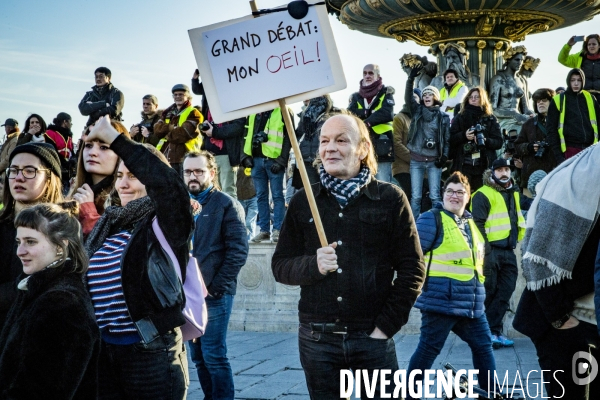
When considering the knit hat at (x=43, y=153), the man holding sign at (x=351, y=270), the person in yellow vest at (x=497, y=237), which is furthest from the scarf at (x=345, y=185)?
the person in yellow vest at (x=497, y=237)

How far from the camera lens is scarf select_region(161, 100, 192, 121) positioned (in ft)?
36.6

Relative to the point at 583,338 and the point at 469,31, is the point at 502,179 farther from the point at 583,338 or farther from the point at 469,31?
the point at 469,31

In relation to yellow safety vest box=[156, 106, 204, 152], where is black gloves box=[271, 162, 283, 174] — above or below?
below

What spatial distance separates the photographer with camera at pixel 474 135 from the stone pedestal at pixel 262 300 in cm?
277

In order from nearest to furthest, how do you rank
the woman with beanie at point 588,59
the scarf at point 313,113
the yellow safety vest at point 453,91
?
the scarf at point 313,113 < the woman with beanie at point 588,59 < the yellow safety vest at point 453,91

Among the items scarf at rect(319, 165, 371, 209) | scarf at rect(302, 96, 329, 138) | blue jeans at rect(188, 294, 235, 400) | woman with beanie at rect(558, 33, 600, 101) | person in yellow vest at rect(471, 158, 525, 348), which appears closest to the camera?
scarf at rect(319, 165, 371, 209)

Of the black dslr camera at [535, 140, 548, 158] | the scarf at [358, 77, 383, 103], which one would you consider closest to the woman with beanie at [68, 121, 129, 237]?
the scarf at [358, 77, 383, 103]

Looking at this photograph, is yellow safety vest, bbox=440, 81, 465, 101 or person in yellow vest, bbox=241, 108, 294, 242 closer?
person in yellow vest, bbox=241, 108, 294, 242

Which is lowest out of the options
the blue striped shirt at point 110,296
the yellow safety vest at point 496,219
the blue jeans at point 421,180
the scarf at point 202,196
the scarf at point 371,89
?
the yellow safety vest at point 496,219

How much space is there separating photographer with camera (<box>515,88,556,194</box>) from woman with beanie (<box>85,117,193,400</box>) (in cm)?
832

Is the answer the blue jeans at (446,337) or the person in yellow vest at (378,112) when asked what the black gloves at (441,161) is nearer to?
the person in yellow vest at (378,112)

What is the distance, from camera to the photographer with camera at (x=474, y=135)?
1089 cm

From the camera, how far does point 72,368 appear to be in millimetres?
3211

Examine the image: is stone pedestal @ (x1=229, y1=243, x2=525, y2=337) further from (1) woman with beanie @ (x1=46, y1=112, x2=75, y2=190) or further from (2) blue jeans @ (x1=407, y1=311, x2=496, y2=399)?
(2) blue jeans @ (x1=407, y1=311, x2=496, y2=399)
